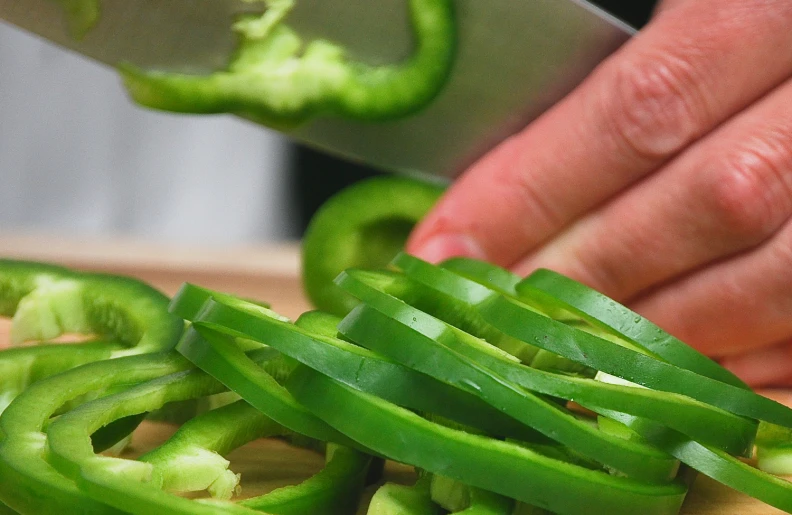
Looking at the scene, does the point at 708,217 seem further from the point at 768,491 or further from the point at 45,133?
the point at 45,133

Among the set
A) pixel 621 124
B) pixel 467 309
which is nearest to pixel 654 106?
pixel 621 124

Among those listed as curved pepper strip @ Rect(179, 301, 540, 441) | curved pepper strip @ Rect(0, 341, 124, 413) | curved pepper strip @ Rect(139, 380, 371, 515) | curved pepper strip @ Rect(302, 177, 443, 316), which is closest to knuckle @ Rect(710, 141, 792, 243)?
curved pepper strip @ Rect(179, 301, 540, 441)

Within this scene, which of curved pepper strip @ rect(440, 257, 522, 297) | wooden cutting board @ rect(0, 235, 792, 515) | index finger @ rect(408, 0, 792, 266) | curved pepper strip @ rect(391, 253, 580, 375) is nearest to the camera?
curved pepper strip @ rect(391, 253, 580, 375)

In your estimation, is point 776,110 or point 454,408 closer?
point 454,408

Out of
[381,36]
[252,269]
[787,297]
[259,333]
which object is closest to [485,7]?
[381,36]

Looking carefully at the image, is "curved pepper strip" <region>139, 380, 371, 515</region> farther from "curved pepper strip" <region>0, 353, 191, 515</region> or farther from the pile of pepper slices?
"curved pepper strip" <region>0, 353, 191, 515</region>

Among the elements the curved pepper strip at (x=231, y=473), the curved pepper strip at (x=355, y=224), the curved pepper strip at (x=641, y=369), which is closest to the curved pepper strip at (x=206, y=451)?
the curved pepper strip at (x=231, y=473)
